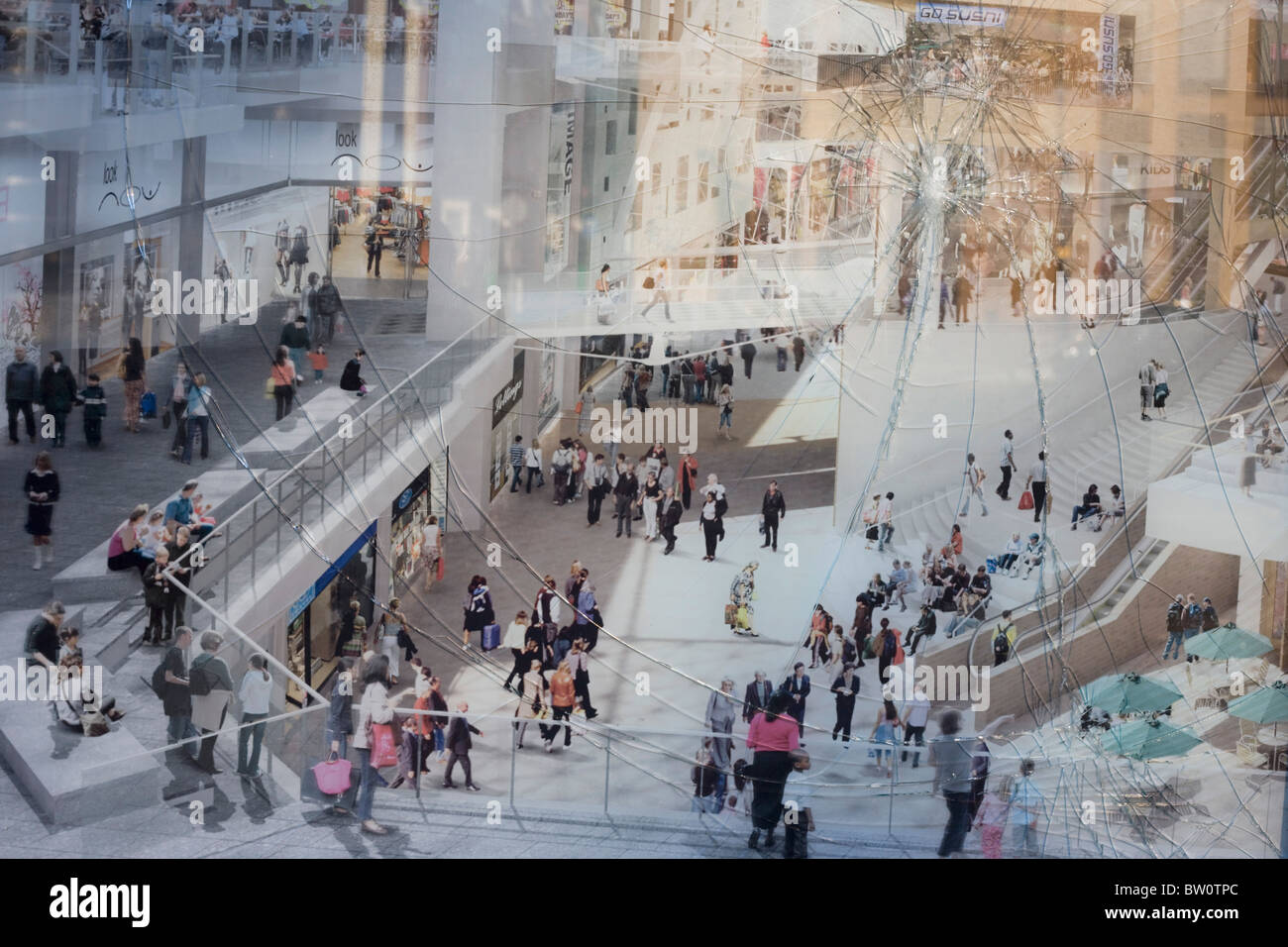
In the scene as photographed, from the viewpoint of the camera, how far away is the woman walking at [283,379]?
11883mm

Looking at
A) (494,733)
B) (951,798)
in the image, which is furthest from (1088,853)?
(494,733)

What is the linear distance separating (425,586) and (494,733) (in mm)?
1627

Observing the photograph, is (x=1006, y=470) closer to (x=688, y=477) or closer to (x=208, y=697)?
(x=688, y=477)

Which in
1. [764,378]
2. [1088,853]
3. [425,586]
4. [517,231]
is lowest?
[1088,853]

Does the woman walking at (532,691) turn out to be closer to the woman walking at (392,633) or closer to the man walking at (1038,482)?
the woman walking at (392,633)

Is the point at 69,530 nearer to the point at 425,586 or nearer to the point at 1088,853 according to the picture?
the point at 425,586

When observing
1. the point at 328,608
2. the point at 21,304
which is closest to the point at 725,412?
the point at 328,608

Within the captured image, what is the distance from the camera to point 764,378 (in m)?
12.7

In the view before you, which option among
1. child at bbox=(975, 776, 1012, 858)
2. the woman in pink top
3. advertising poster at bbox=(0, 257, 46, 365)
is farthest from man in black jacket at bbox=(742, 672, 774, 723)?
advertising poster at bbox=(0, 257, 46, 365)

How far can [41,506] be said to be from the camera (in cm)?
1083

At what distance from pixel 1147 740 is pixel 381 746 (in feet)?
16.3

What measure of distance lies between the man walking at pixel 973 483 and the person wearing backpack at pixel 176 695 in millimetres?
5909

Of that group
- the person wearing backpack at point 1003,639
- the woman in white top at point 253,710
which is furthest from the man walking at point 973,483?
the woman in white top at point 253,710

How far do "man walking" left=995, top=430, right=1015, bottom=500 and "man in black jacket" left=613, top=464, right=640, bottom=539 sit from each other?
289 centimetres
